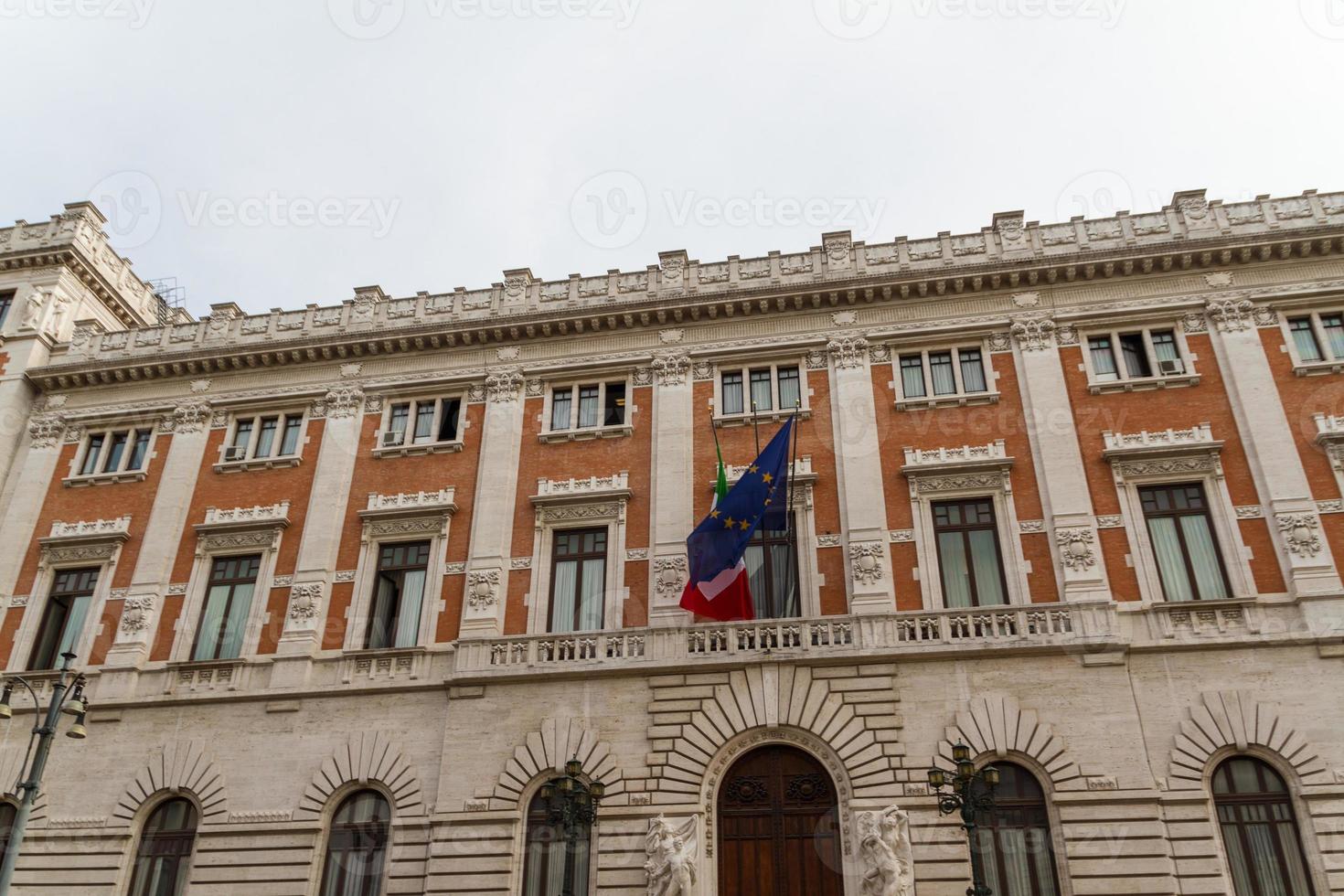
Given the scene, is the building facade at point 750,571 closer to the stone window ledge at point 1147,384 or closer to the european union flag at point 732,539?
the stone window ledge at point 1147,384

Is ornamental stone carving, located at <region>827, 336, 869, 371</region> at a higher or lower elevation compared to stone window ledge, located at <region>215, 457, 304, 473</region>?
higher

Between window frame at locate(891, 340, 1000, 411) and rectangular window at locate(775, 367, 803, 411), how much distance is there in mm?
2353

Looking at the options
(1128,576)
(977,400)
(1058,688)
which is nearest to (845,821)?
(1058,688)

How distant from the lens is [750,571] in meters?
23.2

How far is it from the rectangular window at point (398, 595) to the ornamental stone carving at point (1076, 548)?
14.6 m

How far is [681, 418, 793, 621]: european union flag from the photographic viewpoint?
21328 millimetres

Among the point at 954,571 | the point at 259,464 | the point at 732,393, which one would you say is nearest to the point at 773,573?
the point at 954,571

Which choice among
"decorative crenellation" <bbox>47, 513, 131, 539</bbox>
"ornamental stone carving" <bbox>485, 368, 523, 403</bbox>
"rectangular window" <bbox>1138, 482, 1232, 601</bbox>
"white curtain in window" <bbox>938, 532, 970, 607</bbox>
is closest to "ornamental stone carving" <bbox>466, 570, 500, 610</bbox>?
"ornamental stone carving" <bbox>485, 368, 523, 403</bbox>

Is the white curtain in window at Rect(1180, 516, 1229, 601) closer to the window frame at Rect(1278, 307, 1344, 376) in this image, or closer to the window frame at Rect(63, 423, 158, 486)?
the window frame at Rect(1278, 307, 1344, 376)

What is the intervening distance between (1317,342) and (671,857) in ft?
61.4

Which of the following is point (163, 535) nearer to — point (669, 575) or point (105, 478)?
point (105, 478)

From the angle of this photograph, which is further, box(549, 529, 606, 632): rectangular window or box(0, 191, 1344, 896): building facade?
box(549, 529, 606, 632): rectangular window

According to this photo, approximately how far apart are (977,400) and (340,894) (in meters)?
17.9

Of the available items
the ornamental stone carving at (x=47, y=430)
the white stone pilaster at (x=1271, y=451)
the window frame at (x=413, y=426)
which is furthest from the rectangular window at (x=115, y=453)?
the white stone pilaster at (x=1271, y=451)
